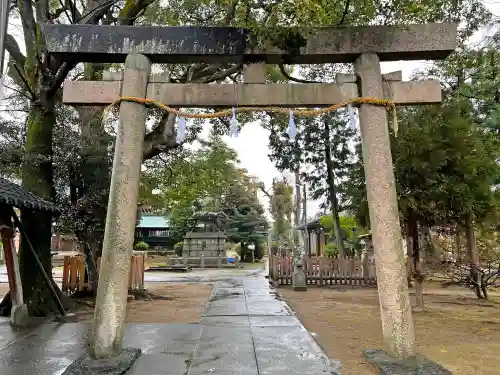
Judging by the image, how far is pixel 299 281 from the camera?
51.4ft

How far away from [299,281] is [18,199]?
1070cm

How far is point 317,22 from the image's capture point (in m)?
5.72

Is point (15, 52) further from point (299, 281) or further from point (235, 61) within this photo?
point (299, 281)

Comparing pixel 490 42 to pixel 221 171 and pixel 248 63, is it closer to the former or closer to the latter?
pixel 248 63

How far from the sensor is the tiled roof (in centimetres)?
723

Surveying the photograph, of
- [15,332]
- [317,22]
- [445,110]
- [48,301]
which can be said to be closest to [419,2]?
[317,22]

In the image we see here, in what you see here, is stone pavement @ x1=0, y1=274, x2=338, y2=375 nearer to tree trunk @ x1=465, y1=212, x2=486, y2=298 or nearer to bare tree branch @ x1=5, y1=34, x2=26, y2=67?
bare tree branch @ x1=5, y1=34, x2=26, y2=67

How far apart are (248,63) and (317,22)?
1.15 meters

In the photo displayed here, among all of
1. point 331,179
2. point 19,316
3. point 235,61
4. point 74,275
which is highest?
point 331,179

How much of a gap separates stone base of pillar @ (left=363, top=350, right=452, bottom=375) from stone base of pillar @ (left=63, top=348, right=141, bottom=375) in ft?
10.4

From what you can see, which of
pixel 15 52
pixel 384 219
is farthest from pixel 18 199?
pixel 384 219

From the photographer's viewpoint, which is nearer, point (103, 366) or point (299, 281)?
point (103, 366)

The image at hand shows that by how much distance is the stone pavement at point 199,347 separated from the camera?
5320mm

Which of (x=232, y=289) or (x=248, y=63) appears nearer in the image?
(x=248, y=63)
